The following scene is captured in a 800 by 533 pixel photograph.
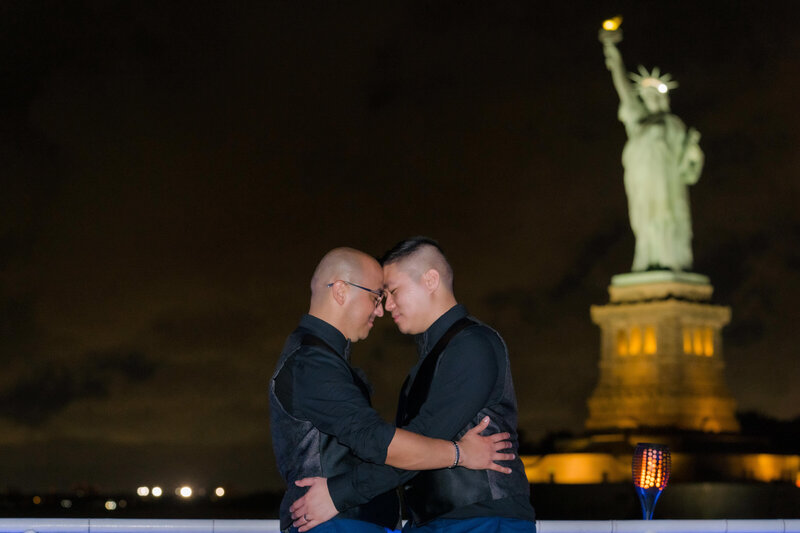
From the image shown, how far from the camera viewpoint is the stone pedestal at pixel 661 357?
42.8m

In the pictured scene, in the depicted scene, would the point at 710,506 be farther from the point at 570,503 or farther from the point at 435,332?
the point at 435,332

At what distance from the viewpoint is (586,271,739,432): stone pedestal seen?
141 ft

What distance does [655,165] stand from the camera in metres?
44.9

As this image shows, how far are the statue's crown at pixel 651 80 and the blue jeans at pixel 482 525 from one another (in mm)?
41550

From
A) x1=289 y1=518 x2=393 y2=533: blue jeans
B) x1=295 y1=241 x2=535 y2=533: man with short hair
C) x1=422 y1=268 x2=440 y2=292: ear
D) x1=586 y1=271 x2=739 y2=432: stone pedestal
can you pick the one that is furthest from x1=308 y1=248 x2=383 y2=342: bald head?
x1=586 y1=271 x2=739 y2=432: stone pedestal

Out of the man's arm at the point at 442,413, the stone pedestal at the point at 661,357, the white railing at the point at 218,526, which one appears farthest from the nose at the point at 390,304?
the stone pedestal at the point at 661,357

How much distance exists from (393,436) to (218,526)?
2.66 metres

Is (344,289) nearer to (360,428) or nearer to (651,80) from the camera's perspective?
(360,428)

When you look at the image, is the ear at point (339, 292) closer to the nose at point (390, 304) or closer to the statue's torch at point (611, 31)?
the nose at point (390, 304)

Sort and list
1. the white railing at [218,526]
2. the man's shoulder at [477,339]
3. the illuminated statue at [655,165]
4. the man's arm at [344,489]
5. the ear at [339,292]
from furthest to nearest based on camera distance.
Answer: the illuminated statue at [655,165] < the white railing at [218,526] < the ear at [339,292] < the man's shoulder at [477,339] < the man's arm at [344,489]

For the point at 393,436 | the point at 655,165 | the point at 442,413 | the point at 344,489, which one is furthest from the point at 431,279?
the point at 655,165

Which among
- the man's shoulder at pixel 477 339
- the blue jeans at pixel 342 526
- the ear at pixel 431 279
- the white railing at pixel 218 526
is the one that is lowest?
the blue jeans at pixel 342 526

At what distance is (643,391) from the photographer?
43.2m

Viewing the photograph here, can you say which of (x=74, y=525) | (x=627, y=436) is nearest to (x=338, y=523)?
(x=74, y=525)
